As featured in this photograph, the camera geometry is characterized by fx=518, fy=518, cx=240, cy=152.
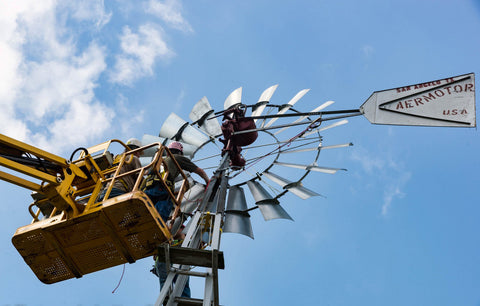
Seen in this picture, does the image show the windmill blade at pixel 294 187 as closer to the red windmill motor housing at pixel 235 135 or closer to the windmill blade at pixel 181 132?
the red windmill motor housing at pixel 235 135

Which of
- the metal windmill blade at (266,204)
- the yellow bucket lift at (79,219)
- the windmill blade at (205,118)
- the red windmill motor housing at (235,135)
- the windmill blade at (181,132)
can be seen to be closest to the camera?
the yellow bucket lift at (79,219)

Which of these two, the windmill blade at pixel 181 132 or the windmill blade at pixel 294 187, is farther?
the windmill blade at pixel 181 132

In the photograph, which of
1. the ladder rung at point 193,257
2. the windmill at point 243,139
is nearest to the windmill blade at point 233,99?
the windmill at point 243,139

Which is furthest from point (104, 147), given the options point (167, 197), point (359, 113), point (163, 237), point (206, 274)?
point (359, 113)

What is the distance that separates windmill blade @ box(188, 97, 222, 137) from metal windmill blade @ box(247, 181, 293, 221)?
221 cm

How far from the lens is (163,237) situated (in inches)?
317

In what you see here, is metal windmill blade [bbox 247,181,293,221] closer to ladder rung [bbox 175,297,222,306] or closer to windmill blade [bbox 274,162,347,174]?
windmill blade [bbox 274,162,347,174]

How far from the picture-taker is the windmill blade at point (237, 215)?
9.81 metres

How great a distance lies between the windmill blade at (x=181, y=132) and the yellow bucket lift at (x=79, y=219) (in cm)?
397

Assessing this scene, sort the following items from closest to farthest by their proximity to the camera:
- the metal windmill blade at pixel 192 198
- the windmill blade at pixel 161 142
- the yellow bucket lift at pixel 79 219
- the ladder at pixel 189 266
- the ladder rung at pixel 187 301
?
the ladder at pixel 189 266 < the ladder rung at pixel 187 301 < the yellow bucket lift at pixel 79 219 < the metal windmill blade at pixel 192 198 < the windmill blade at pixel 161 142

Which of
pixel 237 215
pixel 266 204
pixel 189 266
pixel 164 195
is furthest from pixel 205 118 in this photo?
pixel 189 266

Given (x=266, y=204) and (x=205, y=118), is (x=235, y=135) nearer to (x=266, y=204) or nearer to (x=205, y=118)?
(x=205, y=118)

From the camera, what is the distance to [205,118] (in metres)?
13.2

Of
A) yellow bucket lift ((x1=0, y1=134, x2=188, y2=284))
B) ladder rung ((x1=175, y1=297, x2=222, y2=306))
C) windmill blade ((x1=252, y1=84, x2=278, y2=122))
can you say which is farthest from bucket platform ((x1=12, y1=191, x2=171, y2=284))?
windmill blade ((x1=252, y1=84, x2=278, y2=122))
